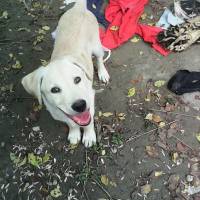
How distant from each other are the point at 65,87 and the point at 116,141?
4.42ft

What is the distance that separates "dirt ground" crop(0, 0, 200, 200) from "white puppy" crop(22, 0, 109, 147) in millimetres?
346

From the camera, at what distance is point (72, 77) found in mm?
3998

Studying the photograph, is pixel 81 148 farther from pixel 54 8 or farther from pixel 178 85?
pixel 54 8

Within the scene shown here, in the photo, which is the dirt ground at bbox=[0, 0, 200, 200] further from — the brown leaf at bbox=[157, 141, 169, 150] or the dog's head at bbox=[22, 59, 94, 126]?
the dog's head at bbox=[22, 59, 94, 126]

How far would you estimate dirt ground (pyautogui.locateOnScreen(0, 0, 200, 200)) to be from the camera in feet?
15.0

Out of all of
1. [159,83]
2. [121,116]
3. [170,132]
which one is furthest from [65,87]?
[159,83]

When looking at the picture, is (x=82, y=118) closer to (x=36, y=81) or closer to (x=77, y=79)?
(x=77, y=79)

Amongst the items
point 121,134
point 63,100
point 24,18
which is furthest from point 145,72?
point 24,18

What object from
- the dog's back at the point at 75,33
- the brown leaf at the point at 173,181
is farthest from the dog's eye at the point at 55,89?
the brown leaf at the point at 173,181

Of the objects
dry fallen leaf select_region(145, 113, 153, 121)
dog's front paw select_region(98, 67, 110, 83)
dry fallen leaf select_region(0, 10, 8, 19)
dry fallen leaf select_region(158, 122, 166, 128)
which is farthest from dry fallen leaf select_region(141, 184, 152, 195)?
dry fallen leaf select_region(0, 10, 8, 19)

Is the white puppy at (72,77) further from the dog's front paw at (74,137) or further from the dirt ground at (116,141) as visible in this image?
the dirt ground at (116,141)

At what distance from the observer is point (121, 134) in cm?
500

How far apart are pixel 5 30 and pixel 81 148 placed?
121 inches

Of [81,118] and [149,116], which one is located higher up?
[81,118]
